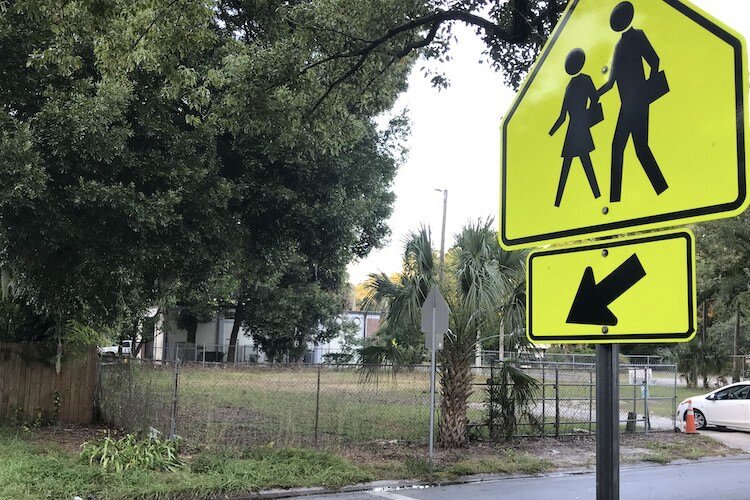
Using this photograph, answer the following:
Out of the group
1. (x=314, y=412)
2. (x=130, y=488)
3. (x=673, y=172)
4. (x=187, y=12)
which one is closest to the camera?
(x=673, y=172)

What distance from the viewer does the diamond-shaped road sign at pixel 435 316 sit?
35.2 ft

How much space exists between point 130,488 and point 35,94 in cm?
676

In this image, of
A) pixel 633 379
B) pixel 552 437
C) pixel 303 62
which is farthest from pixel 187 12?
pixel 633 379

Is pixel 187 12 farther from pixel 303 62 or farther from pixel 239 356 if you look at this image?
pixel 239 356

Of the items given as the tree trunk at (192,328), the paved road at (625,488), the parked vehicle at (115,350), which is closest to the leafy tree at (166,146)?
the parked vehicle at (115,350)

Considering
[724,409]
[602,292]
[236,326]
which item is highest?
[602,292]

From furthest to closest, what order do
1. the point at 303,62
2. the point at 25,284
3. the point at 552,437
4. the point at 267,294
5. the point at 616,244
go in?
the point at 267,294 < the point at 552,437 < the point at 25,284 < the point at 303,62 < the point at 616,244

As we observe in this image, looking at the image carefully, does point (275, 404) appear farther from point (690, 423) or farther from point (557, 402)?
point (690, 423)

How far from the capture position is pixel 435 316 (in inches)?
423

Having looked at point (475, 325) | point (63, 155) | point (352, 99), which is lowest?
point (475, 325)

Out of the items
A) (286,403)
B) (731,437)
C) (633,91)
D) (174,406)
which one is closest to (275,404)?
(286,403)

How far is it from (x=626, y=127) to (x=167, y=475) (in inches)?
338

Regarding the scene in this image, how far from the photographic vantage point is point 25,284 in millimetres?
12789

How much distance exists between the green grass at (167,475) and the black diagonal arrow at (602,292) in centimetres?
765
